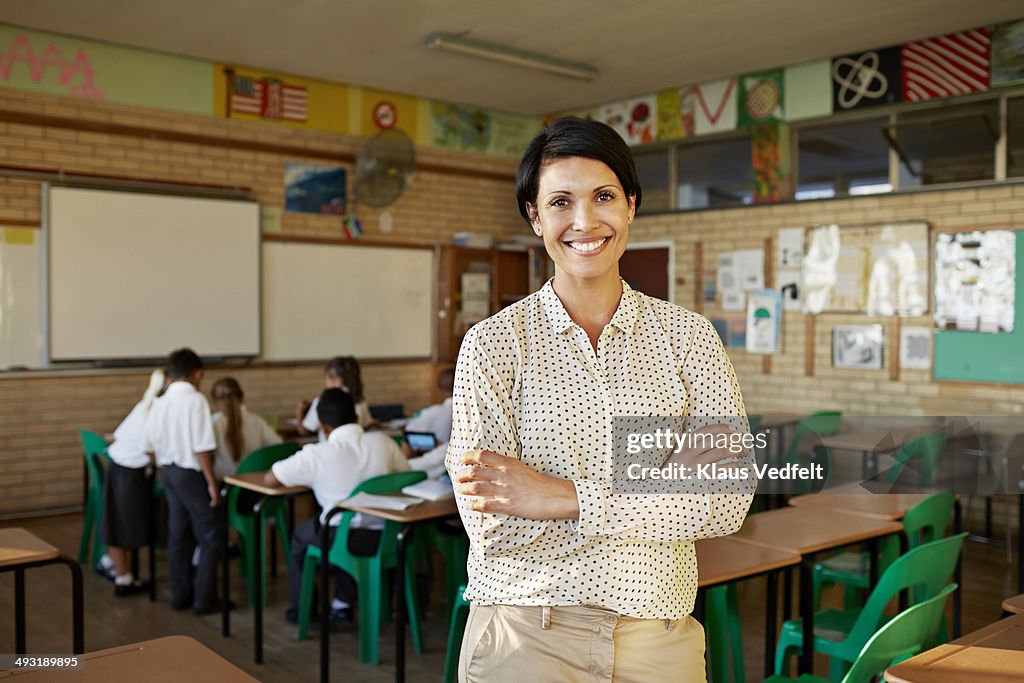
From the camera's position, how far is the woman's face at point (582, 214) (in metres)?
1.42

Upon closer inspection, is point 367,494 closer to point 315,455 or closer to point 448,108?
point 315,455

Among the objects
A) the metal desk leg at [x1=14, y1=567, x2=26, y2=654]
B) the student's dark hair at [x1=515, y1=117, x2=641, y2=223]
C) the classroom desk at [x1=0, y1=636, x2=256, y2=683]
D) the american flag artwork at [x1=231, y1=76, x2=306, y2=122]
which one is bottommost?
the metal desk leg at [x1=14, y1=567, x2=26, y2=654]

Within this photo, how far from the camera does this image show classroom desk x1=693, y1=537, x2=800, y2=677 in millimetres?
2744

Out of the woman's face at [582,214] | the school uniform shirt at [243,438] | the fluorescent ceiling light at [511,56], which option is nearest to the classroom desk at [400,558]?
the school uniform shirt at [243,438]

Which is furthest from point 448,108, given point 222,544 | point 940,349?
point 222,544

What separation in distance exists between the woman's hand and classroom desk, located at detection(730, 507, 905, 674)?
6.25 feet

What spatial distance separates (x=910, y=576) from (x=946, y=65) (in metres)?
5.34

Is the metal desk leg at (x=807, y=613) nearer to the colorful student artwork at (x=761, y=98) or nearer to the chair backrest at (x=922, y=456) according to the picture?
the chair backrest at (x=922, y=456)

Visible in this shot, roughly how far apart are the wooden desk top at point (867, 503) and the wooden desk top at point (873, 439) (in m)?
1.49

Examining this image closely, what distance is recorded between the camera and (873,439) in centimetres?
616

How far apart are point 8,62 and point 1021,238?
23.9 feet

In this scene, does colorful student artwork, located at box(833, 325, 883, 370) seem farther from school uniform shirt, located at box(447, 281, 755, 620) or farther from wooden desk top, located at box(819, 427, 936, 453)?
school uniform shirt, located at box(447, 281, 755, 620)

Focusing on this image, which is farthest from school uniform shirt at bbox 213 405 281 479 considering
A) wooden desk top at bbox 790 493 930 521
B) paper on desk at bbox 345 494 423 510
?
wooden desk top at bbox 790 493 930 521

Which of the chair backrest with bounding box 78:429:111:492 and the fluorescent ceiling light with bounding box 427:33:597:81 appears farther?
the fluorescent ceiling light with bounding box 427:33:597:81
